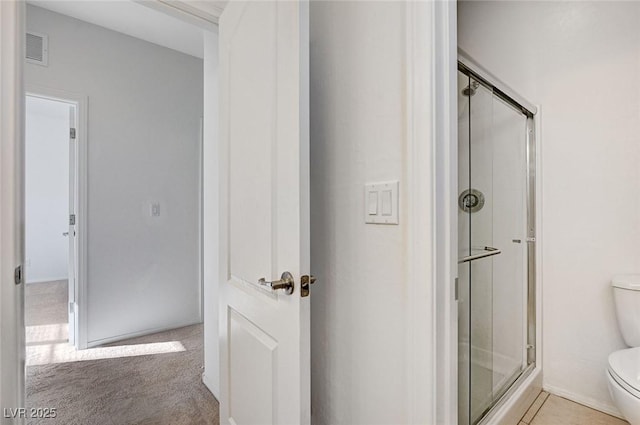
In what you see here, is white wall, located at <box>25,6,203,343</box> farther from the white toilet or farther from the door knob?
the white toilet

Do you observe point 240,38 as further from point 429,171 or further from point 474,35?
point 474,35

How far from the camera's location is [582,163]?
5.83 ft

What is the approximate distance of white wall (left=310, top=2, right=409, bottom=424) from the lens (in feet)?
3.03

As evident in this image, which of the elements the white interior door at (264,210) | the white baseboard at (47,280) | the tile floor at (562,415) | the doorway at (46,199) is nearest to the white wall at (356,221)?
the white interior door at (264,210)

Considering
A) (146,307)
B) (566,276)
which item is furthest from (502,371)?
(146,307)

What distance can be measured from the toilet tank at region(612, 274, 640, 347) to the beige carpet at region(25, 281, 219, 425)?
6.82 ft

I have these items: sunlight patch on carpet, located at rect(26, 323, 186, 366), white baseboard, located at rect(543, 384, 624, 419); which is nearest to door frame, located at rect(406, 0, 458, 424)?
white baseboard, located at rect(543, 384, 624, 419)

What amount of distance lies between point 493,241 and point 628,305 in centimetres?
70

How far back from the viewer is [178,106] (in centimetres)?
301

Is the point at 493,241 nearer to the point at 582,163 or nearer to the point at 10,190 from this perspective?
the point at 582,163

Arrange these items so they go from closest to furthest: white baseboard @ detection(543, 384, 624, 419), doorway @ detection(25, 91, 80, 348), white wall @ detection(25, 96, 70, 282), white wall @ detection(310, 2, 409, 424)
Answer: white wall @ detection(310, 2, 409, 424), white baseboard @ detection(543, 384, 624, 419), doorway @ detection(25, 91, 80, 348), white wall @ detection(25, 96, 70, 282)

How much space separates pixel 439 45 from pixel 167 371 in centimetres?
237

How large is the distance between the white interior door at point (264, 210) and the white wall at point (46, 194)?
14.9 ft

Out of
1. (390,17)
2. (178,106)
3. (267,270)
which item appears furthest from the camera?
(178,106)
